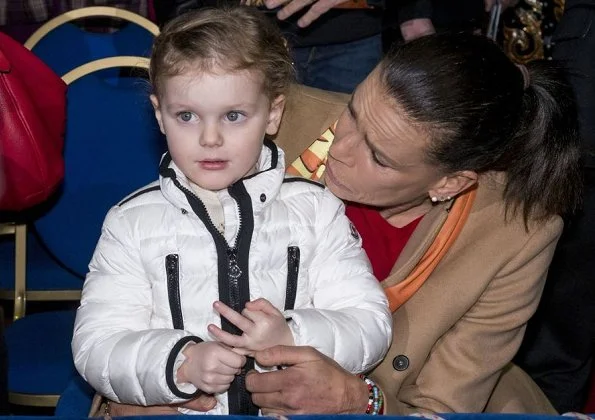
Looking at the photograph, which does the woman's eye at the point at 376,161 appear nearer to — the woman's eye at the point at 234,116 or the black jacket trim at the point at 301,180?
the black jacket trim at the point at 301,180

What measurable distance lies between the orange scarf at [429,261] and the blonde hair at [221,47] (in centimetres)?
46

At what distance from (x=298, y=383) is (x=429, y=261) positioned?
16.9 inches

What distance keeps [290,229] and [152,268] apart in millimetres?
271

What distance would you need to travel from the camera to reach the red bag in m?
2.05

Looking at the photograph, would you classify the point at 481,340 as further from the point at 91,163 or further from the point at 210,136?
the point at 91,163

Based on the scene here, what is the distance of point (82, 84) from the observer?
2520 millimetres

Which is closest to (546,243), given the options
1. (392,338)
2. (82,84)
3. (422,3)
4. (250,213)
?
(392,338)

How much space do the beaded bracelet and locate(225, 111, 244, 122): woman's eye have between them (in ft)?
1.86

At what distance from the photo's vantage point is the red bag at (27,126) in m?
2.05

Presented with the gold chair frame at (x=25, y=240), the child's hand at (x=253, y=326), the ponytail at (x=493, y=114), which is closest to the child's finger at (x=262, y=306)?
Result: the child's hand at (x=253, y=326)

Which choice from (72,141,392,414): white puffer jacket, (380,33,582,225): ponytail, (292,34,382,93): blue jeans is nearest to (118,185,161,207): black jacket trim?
(72,141,392,414): white puffer jacket

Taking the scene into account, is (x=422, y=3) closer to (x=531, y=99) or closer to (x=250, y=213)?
(x=531, y=99)

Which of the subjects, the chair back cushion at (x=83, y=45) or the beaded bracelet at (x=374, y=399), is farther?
the chair back cushion at (x=83, y=45)

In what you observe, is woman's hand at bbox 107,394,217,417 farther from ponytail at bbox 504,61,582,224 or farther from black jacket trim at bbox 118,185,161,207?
ponytail at bbox 504,61,582,224
